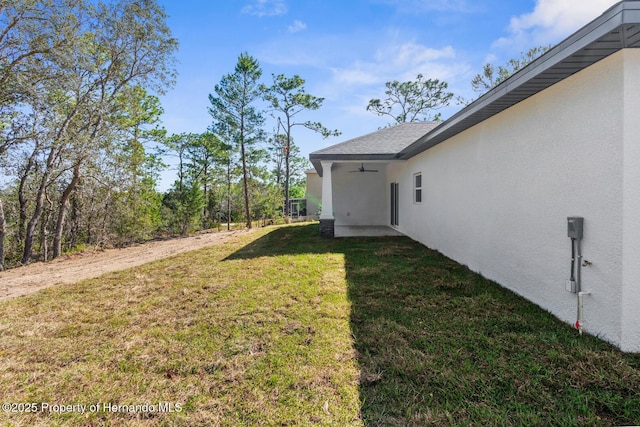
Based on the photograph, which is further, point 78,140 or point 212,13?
point 78,140

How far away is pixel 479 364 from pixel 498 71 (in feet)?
89.8

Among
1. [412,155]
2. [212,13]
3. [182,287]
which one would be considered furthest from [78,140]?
[412,155]

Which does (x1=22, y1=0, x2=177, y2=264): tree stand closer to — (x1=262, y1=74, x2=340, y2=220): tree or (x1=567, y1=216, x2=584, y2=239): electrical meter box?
(x1=262, y1=74, x2=340, y2=220): tree

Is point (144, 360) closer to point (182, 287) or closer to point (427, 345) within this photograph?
point (182, 287)

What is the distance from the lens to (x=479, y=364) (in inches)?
97.9

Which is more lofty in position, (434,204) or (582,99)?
(582,99)

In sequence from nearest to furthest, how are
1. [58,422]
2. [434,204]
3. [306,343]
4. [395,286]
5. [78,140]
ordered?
1. [58,422]
2. [306,343]
3. [395,286]
4. [434,204]
5. [78,140]

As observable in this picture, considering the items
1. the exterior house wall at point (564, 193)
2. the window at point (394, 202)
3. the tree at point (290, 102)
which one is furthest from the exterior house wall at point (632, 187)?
the tree at point (290, 102)

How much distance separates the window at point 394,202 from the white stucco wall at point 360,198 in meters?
0.96

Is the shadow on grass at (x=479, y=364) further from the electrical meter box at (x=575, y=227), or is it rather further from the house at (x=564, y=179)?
the electrical meter box at (x=575, y=227)

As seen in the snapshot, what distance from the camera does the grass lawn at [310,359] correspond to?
2.01m

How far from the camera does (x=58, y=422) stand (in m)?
2.01

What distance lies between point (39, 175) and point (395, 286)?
12.8 m

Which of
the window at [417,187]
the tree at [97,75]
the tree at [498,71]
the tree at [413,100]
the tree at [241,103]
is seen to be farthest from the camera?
the tree at [413,100]
